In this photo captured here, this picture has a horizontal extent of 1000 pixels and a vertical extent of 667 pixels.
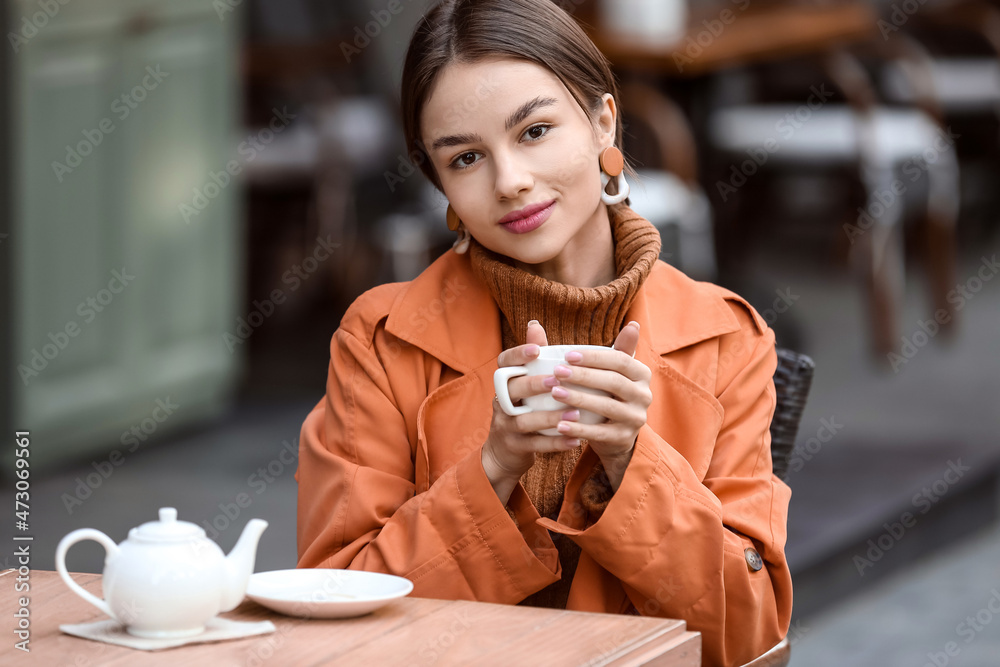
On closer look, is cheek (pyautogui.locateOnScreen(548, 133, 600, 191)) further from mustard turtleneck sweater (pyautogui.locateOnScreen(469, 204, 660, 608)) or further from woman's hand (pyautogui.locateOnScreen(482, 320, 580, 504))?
woman's hand (pyautogui.locateOnScreen(482, 320, 580, 504))

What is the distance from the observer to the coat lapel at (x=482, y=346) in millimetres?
Result: 1578

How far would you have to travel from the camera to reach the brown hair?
1574 millimetres

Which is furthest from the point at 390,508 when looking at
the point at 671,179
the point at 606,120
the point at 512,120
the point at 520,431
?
the point at 671,179

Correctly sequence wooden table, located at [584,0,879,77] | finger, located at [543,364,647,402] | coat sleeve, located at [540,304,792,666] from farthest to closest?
wooden table, located at [584,0,879,77], coat sleeve, located at [540,304,792,666], finger, located at [543,364,647,402]

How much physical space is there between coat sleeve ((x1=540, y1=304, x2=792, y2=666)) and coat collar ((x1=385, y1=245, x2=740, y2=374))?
0.17 feet

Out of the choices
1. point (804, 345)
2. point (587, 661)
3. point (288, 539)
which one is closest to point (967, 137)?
point (804, 345)

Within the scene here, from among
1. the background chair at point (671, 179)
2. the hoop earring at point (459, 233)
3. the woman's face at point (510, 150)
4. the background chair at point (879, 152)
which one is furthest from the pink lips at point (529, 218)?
the background chair at point (879, 152)

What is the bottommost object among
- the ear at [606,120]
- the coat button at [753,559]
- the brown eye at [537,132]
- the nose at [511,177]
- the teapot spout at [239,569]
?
the coat button at [753,559]

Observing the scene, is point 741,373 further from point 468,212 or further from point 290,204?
point 290,204

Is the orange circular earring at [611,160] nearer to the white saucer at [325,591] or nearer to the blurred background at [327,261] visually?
the white saucer at [325,591]

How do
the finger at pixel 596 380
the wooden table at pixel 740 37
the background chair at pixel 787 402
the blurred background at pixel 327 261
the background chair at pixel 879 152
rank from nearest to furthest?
the finger at pixel 596 380 → the background chair at pixel 787 402 → the blurred background at pixel 327 261 → the wooden table at pixel 740 37 → the background chair at pixel 879 152

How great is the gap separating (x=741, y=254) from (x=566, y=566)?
5.32 meters

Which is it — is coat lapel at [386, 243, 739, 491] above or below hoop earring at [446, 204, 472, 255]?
below

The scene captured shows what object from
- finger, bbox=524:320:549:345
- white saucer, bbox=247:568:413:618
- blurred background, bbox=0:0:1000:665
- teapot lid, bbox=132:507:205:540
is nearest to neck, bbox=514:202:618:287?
finger, bbox=524:320:549:345
